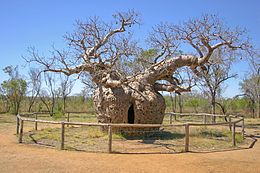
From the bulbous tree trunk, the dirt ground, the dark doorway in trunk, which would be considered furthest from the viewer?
the dark doorway in trunk

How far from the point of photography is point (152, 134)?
12.3m

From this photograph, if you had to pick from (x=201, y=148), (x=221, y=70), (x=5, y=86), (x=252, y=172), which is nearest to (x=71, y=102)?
(x=5, y=86)

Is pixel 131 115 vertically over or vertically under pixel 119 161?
over

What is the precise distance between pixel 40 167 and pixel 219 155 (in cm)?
517

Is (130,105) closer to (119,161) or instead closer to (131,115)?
(131,115)

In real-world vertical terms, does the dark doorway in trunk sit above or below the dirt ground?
above

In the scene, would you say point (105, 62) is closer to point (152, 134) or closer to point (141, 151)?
point (152, 134)

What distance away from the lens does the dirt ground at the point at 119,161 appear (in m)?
6.59

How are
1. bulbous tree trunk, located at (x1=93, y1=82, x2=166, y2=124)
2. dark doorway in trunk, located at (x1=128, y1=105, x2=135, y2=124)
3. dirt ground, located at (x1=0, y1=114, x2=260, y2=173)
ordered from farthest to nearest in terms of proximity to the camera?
dark doorway in trunk, located at (x1=128, y1=105, x2=135, y2=124) < bulbous tree trunk, located at (x1=93, y1=82, x2=166, y2=124) < dirt ground, located at (x1=0, y1=114, x2=260, y2=173)

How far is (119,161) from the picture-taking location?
7395 mm

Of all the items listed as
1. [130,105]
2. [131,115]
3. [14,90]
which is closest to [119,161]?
[130,105]

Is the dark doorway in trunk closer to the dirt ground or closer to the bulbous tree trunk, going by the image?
the bulbous tree trunk

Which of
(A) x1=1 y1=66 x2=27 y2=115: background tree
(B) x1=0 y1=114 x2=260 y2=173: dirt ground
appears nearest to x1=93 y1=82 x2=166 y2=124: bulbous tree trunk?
(B) x1=0 y1=114 x2=260 y2=173: dirt ground

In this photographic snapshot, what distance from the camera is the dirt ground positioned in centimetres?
659
